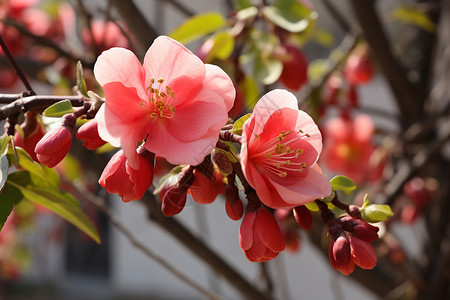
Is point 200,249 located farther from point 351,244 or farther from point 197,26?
point 351,244

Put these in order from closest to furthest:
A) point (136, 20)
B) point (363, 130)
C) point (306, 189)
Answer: point (306, 189), point (136, 20), point (363, 130)

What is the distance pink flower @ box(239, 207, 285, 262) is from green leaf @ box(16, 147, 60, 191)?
0.17 m

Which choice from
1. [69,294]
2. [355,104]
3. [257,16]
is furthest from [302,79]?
[69,294]

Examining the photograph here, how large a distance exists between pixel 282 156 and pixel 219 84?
6 cm

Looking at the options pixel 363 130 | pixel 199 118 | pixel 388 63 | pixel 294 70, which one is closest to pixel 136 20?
pixel 294 70

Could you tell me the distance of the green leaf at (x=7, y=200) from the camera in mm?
374

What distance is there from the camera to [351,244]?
1.05ft

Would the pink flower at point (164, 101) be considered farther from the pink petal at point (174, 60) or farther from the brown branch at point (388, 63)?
the brown branch at point (388, 63)

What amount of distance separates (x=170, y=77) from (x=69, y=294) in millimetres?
4007

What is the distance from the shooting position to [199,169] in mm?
344

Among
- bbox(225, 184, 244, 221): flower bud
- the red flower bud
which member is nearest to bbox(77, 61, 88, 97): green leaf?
bbox(225, 184, 244, 221): flower bud

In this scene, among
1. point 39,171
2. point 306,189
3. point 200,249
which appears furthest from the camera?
point 200,249

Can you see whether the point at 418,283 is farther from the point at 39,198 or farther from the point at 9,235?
the point at 9,235

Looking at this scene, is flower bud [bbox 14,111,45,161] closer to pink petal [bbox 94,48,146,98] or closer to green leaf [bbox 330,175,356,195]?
pink petal [bbox 94,48,146,98]
